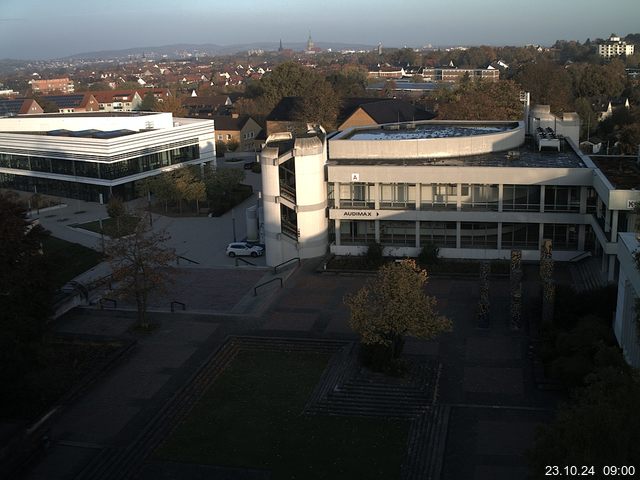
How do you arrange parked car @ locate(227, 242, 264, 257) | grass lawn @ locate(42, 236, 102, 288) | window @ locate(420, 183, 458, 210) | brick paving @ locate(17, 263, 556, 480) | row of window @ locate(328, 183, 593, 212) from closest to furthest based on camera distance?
brick paving @ locate(17, 263, 556, 480) → row of window @ locate(328, 183, 593, 212) → window @ locate(420, 183, 458, 210) → grass lawn @ locate(42, 236, 102, 288) → parked car @ locate(227, 242, 264, 257)

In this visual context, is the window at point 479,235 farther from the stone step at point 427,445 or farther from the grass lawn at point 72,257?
the grass lawn at point 72,257

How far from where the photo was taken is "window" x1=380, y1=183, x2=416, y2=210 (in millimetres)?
33906

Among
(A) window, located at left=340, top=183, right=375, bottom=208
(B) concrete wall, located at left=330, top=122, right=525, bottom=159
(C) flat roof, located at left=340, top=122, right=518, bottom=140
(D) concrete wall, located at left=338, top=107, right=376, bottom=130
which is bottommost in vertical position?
(A) window, located at left=340, top=183, right=375, bottom=208

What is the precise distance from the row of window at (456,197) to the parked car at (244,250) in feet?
15.0

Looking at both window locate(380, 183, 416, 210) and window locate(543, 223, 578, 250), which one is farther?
window locate(380, 183, 416, 210)

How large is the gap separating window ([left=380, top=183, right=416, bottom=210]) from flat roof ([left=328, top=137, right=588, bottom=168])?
1.40 m

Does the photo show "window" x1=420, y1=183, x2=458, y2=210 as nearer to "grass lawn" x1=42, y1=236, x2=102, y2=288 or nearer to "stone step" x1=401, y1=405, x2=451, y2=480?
"stone step" x1=401, y1=405, x2=451, y2=480

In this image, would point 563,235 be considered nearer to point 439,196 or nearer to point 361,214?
point 439,196

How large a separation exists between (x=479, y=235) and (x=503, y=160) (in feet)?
14.2

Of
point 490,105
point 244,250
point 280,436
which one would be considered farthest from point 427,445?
point 490,105

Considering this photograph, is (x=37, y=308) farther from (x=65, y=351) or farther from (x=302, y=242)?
(x=302, y=242)

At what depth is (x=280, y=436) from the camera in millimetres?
18828

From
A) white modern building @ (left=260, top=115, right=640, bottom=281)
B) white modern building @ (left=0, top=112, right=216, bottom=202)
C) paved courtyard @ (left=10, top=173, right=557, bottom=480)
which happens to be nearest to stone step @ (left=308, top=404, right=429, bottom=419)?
paved courtyard @ (left=10, top=173, right=557, bottom=480)

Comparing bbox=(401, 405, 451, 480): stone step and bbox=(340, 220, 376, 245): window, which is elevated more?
bbox=(340, 220, 376, 245): window
